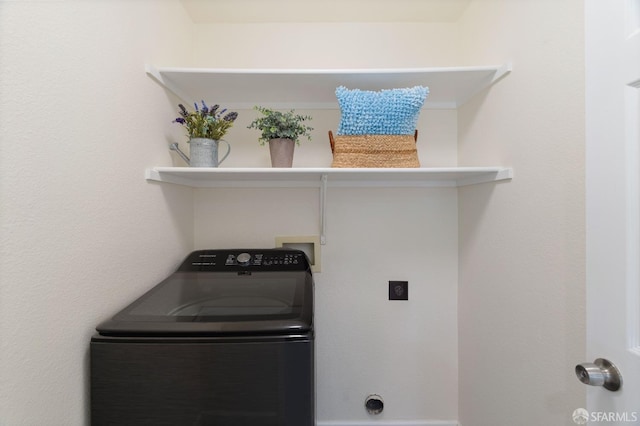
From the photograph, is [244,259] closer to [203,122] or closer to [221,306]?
[221,306]

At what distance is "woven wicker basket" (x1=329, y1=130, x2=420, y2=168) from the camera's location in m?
1.15

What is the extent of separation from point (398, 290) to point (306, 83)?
1.09m

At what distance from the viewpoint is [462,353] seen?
1.45m

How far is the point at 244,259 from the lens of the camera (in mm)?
1263

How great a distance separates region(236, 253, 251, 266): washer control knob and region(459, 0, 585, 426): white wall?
3.33ft

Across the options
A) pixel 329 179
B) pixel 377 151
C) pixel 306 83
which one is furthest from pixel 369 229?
pixel 306 83

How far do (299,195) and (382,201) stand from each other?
430 millimetres

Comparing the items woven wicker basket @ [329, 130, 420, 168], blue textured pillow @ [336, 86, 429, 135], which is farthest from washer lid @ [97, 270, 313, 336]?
blue textured pillow @ [336, 86, 429, 135]

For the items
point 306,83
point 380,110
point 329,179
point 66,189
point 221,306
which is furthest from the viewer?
point 329,179

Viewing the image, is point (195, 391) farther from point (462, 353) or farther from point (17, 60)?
point (462, 353)

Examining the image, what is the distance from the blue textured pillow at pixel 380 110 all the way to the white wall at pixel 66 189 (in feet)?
2.44

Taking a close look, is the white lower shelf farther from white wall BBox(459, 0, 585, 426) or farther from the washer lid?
the washer lid

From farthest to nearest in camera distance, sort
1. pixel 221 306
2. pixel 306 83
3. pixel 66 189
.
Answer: pixel 306 83 < pixel 221 306 < pixel 66 189

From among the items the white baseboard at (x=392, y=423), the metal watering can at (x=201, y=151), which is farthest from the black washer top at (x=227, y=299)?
the white baseboard at (x=392, y=423)
